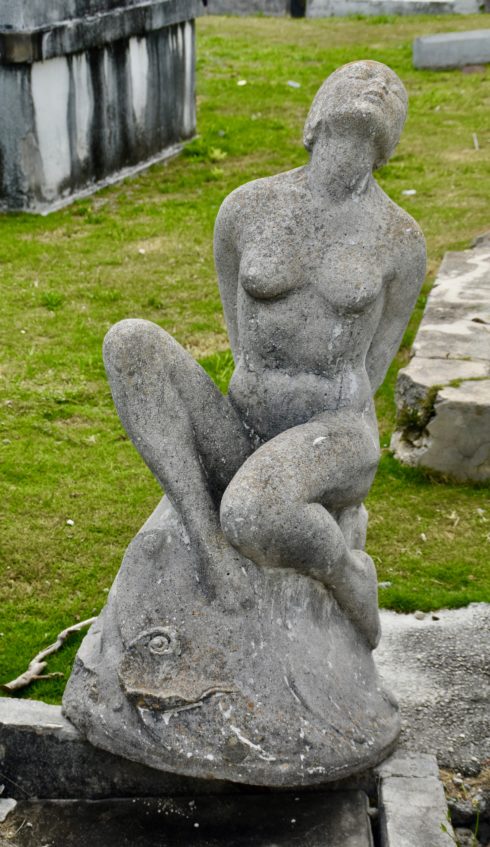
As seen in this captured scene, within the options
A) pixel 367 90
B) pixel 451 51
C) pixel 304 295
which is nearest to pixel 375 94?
pixel 367 90

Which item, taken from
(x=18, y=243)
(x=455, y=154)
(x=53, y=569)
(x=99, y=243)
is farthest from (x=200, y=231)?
(x=53, y=569)

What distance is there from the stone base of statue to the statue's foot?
2.5 inches

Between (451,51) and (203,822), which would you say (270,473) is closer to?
(203,822)

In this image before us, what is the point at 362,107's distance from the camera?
3.95 metres

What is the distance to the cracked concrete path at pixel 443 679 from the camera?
468cm

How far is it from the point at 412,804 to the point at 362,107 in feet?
7.44

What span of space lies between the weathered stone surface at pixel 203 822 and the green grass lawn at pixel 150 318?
118 cm

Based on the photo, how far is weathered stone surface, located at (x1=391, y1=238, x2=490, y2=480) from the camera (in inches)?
279

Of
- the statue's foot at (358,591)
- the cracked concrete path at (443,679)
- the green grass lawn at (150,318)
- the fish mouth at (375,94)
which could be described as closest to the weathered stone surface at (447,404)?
the green grass lawn at (150,318)

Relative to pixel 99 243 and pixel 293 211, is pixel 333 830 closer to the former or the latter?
pixel 293 211

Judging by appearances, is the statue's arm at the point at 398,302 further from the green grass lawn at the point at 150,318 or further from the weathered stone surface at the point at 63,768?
the green grass lawn at the point at 150,318

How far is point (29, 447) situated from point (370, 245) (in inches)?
155

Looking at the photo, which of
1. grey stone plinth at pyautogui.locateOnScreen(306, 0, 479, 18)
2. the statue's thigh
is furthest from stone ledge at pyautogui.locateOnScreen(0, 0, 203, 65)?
grey stone plinth at pyautogui.locateOnScreen(306, 0, 479, 18)

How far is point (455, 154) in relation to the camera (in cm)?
1420
